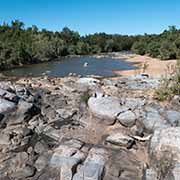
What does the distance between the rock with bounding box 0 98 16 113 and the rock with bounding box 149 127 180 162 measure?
19.7 feet

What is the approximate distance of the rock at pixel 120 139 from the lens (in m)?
8.77

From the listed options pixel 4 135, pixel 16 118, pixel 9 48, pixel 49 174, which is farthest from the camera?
pixel 9 48

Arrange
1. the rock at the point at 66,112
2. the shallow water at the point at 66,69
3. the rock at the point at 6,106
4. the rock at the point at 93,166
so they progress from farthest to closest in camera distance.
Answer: the shallow water at the point at 66,69, the rock at the point at 66,112, the rock at the point at 6,106, the rock at the point at 93,166

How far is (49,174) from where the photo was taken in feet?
24.0

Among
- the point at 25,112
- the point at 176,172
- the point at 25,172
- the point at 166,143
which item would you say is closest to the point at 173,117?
the point at 166,143

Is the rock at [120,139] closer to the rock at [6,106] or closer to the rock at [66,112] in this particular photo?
the rock at [66,112]

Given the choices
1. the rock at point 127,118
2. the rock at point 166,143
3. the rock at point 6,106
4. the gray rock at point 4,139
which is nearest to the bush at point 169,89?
the rock at point 127,118

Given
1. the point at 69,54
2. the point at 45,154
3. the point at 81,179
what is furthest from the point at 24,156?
the point at 69,54

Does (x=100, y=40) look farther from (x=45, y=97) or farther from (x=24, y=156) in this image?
(x=24, y=156)

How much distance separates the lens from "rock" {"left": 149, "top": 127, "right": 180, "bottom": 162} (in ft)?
22.9

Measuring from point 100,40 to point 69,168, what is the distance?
6803 centimetres

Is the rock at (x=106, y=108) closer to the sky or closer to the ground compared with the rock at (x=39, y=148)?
closer to the sky

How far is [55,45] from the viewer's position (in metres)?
51.8

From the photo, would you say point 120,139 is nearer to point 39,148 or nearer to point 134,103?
point 39,148
